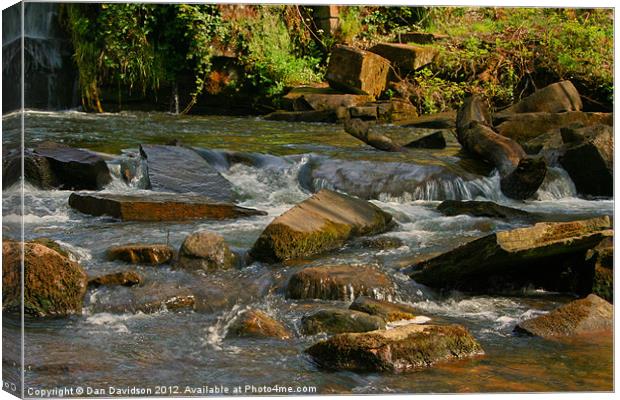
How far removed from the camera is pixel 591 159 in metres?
6.05

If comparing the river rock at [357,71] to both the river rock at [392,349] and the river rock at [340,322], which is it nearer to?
the river rock at [340,322]

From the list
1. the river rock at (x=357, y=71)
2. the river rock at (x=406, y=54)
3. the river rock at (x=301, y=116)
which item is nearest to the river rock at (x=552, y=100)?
the river rock at (x=406, y=54)

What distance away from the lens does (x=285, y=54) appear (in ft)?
20.8

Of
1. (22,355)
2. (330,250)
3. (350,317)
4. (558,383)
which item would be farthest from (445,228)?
(22,355)

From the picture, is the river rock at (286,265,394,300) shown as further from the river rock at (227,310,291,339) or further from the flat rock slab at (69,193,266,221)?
the flat rock slab at (69,193,266,221)

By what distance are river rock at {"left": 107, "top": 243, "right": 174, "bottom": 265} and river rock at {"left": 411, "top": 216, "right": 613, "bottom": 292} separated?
1298mm

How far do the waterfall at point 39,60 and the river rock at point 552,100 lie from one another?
123 inches

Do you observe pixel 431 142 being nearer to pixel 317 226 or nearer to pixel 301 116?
pixel 301 116

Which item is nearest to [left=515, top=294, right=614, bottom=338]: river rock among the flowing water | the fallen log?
the flowing water

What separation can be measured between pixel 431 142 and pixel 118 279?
3.58m

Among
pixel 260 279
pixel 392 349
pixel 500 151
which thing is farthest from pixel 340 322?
pixel 500 151

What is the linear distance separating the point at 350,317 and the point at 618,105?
1.56m

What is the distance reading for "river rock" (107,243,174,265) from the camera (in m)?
4.76

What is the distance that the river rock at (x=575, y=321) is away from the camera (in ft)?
13.1
